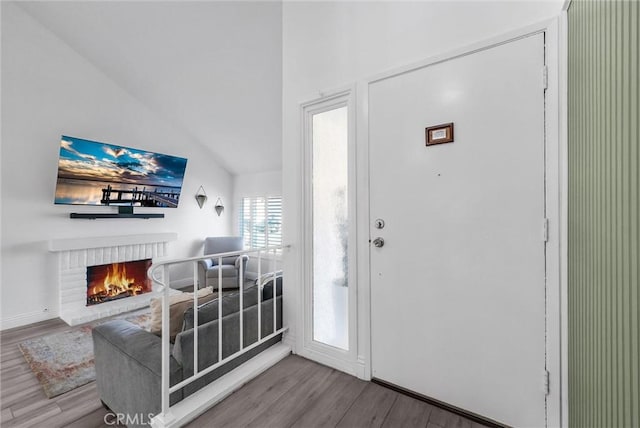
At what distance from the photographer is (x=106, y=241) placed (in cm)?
399

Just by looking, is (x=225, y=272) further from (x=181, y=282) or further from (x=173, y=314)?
(x=173, y=314)

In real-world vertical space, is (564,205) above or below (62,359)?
above

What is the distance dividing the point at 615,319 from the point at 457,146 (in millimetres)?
1042

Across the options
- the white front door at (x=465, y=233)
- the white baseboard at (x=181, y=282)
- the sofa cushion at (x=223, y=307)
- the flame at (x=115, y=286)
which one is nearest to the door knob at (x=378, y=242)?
the white front door at (x=465, y=233)

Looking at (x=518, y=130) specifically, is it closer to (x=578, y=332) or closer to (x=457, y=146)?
(x=457, y=146)

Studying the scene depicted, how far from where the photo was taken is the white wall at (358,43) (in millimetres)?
1539

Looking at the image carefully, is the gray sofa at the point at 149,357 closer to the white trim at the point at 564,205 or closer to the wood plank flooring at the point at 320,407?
the wood plank flooring at the point at 320,407

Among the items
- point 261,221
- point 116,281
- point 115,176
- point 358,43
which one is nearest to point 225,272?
point 261,221

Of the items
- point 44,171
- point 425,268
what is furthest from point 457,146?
point 44,171

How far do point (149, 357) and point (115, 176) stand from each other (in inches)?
141

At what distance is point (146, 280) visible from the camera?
181 inches

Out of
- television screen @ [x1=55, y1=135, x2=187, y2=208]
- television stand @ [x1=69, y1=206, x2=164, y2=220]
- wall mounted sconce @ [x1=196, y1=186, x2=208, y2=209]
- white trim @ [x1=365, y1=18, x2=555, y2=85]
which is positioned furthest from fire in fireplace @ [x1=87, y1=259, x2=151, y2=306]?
white trim @ [x1=365, y1=18, x2=555, y2=85]

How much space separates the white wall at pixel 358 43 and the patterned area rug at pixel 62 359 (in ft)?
5.78

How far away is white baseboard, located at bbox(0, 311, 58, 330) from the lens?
10.4ft
